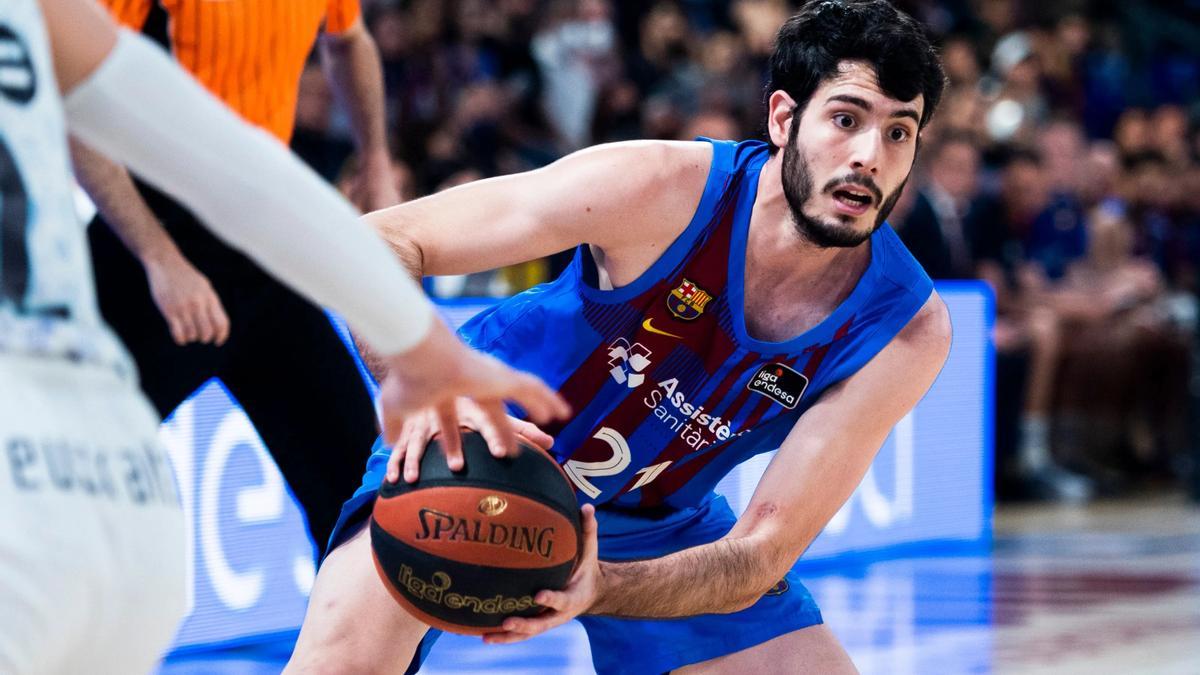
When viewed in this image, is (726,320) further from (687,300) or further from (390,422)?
(390,422)

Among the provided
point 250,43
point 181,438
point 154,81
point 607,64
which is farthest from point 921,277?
point 607,64

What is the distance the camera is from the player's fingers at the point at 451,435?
1845 millimetres

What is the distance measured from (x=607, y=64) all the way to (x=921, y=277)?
7.29 meters

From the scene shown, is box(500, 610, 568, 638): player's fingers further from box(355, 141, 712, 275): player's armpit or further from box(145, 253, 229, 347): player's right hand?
box(145, 253, 229, 347): player's right hand

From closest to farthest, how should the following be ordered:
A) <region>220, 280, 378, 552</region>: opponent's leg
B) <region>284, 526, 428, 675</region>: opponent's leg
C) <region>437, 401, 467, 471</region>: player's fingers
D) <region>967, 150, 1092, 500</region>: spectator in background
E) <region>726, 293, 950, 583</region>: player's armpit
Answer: <region>437, 401, 467, 471</region>: player's fingers < <region>284, 526, 428, 675</region>: opponent's leg < <region>726, 293, 950, 583</region>: player's armpit < <region>220, 280, 378, 552</region>: opponent's leg < <region>967, 150, 1092, 500</region>: spectator in background

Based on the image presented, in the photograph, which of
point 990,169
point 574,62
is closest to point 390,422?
point 574,62

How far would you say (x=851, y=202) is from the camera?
9.86 ft

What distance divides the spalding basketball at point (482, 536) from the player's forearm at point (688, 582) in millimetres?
136

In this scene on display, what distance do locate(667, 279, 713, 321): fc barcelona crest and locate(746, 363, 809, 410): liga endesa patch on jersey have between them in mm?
172

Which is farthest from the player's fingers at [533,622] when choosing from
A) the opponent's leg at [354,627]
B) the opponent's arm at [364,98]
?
the opponent's arm at [364,98]

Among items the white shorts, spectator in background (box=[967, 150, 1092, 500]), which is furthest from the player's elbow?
spectator in background (box=[967, 150, 1092, 500])

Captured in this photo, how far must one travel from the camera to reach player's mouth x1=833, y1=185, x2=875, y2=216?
9.82 ft

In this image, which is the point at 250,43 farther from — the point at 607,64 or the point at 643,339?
the point at 607,64

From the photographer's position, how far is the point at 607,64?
33.8 feet
